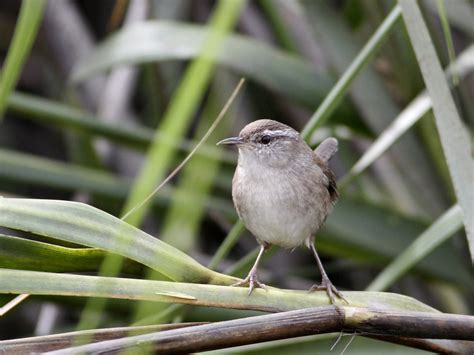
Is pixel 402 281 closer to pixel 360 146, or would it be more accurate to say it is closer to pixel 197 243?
pixel 360 146

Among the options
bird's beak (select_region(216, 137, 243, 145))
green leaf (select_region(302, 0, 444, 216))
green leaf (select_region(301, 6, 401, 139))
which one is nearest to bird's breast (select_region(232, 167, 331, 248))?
bird's beak (select_region(216, 137, 243, 145))

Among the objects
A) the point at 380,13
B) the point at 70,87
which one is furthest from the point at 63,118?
the point at 380,13

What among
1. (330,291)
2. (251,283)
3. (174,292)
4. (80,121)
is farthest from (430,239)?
(80,121)

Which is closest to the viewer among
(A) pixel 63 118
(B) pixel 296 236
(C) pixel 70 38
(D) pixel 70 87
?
(B) pixel 296 236

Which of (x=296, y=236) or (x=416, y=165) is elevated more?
(x=416, y=165)

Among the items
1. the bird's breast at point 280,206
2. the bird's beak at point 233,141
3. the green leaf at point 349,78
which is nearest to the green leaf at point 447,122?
the green leaf at point 349,78

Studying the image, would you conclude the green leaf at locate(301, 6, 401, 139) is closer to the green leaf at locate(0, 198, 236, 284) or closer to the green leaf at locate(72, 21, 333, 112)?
the green leaf at locate(0, 198, 236, 284)

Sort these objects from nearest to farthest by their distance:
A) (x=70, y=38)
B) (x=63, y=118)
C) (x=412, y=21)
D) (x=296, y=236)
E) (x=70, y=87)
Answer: (x=412, y=21)
(x=296, y=236)
(x=63, y=118)
(x=70, y=87)
(x=70, y=38)
